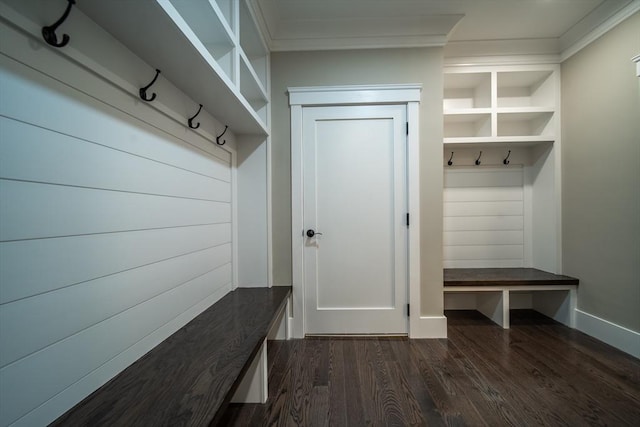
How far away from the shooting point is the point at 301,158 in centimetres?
204

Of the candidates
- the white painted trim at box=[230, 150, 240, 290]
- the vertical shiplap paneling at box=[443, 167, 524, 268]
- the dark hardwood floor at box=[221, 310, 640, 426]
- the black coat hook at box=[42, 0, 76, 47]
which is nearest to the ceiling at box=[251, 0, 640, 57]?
the white painted trim at box=[230, 150, 240, 290]

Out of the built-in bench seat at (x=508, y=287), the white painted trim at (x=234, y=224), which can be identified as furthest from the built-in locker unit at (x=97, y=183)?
the built-in bench seat at (x=508, y=287)

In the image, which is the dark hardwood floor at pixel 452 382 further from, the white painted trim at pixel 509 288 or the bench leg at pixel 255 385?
the white painted trim at pixel 509 288

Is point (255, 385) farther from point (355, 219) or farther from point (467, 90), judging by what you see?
point (467, 90)

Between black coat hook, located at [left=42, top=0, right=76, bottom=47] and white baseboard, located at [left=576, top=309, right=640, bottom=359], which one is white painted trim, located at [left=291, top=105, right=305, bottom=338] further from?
white baseboard, located at [left=576, top=309, right=640, bottom=359]

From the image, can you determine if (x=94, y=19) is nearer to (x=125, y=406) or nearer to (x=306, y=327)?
(x=125, y=406)

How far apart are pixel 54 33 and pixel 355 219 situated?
181 cm

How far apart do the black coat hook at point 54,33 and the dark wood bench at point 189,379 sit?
41.2 inches

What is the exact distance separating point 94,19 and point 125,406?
122 cm

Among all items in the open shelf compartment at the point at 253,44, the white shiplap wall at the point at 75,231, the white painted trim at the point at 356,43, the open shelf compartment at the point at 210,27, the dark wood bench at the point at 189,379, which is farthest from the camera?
the white painted trim at the point at 356,43

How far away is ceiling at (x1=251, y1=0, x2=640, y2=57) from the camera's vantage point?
1.76 m

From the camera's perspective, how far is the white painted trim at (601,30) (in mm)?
1706

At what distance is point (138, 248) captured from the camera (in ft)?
3.17

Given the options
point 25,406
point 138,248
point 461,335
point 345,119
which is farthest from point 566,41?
point 25,406
